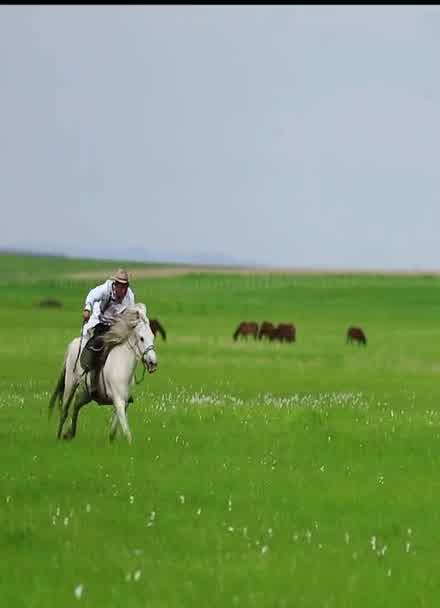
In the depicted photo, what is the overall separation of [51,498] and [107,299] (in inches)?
213

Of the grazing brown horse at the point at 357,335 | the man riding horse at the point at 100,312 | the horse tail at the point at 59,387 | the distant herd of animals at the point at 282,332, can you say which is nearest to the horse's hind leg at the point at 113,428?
the man riding horse at the point at 100,312

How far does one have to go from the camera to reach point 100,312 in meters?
18.8

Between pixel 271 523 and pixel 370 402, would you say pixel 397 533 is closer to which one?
pixel 271 523

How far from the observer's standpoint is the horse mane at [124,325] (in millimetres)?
18172

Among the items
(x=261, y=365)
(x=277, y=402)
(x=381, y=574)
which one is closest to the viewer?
(x=381, y=574)

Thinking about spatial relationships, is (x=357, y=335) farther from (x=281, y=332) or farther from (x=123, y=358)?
(x=123, y=358)

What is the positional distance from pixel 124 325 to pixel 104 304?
0.68 metres

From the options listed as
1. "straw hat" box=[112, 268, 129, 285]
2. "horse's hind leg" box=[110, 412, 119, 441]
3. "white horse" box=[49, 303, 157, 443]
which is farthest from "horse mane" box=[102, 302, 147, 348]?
"horse's hind leg" box=[110, 412, 119, 441]

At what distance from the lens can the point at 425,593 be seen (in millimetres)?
9852

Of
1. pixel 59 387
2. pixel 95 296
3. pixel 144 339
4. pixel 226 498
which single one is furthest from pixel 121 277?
pixel 226 498

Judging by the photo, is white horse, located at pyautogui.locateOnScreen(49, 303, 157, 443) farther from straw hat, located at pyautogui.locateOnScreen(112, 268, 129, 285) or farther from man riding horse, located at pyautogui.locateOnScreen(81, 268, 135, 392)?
straw hat, located at pyautogui.locateOnScreen(112, 268, 129, 285)

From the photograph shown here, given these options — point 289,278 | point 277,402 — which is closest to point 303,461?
point 277,402

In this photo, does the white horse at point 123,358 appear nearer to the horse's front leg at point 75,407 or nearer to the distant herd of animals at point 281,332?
the horse's front leg at point 75,407

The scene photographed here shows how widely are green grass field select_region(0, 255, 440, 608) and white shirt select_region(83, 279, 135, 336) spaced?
6.68 feet
